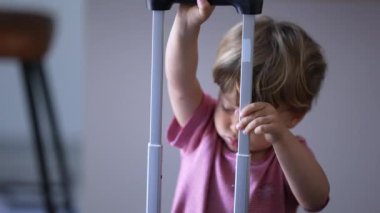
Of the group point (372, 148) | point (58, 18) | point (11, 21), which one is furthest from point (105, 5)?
point (372, 148)

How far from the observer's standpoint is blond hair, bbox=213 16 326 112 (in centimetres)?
85

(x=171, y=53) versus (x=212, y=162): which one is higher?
(x=171, y=53)

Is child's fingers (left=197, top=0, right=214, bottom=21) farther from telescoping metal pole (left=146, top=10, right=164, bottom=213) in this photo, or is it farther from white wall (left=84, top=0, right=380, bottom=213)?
white wall (left=84, top=0, right=380, bottom=213)

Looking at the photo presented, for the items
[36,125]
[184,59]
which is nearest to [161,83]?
[184,59]

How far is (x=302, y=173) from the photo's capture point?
79cm

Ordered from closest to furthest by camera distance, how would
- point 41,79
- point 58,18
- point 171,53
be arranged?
point 171,53 → point 41,79 → point 58,18

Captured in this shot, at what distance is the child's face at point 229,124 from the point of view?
87 centimetres

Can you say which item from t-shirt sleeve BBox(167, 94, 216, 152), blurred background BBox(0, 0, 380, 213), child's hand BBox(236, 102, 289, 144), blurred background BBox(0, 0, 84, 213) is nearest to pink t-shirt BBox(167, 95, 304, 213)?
t-shirt sleeve BBox(167, 94, 216, 152)

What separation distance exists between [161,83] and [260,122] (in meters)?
0.12

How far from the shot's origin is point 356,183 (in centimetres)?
123

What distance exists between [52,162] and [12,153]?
0.65 ft

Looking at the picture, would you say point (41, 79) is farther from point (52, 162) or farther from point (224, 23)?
point (224, 23)

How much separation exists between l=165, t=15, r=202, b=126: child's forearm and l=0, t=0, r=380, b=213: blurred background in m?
0.29

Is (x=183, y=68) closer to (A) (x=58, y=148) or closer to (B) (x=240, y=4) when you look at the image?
(B) (x=240, y=4)
